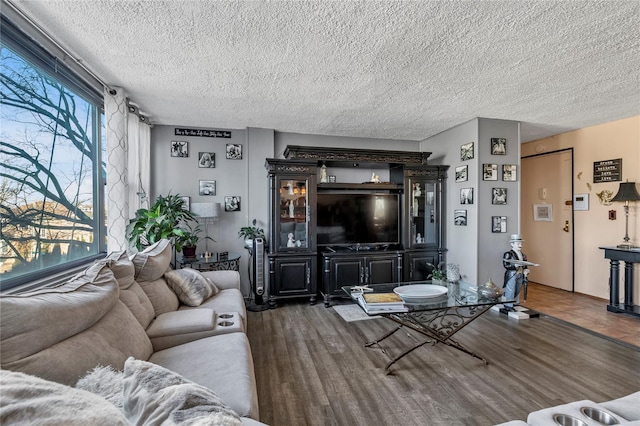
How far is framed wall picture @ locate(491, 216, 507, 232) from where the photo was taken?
13.3 feet

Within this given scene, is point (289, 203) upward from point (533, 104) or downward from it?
downward

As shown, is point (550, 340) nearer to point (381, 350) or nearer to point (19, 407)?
point (381, 350)

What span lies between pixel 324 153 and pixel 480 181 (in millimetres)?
2201

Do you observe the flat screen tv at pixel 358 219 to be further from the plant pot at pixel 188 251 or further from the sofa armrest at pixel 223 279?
the plant pot at pixel 188 251

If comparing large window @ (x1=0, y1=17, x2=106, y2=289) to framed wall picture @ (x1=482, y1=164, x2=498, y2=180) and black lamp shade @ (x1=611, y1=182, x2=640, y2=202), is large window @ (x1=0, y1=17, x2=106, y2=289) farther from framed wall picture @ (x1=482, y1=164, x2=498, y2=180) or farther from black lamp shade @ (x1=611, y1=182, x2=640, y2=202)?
black lamp shade @ (x1=611, y1=182, x2=640, y2=202)

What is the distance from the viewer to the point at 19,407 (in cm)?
59

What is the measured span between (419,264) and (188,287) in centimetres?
331

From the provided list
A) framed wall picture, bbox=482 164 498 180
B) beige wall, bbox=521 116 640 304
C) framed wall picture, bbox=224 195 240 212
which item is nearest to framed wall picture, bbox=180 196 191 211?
framed wall picture, bbox=224 195 240 212

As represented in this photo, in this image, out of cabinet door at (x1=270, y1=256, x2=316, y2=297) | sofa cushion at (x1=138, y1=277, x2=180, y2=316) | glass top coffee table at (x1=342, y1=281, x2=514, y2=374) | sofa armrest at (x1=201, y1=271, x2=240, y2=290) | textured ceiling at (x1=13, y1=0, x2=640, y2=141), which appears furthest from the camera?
cabinet door at (x1=270, y1=256, x2=316, y2=297)

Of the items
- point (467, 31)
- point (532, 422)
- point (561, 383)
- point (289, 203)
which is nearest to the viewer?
point (532, 422)

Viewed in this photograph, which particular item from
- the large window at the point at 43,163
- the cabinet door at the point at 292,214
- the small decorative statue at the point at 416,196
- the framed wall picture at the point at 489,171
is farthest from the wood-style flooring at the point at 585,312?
the large window at the point at 43,163

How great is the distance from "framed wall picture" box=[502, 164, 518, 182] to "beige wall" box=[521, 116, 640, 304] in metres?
1.41

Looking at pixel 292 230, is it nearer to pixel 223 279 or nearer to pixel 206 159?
pixel 223 279

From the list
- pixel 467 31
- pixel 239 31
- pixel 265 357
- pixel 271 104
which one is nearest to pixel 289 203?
pixel 271 104
